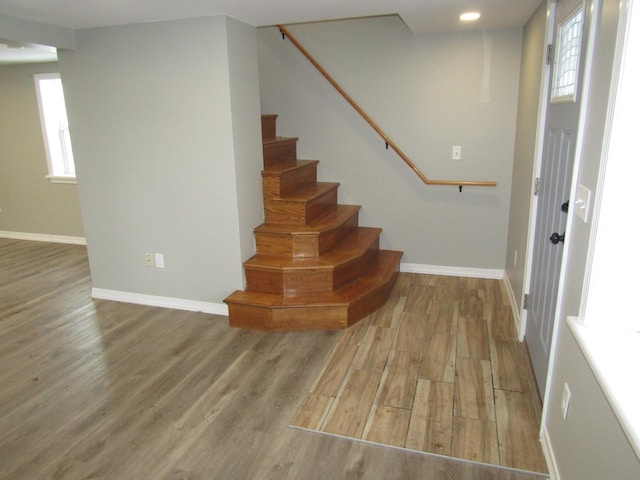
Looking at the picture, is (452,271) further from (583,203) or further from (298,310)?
(583,203)

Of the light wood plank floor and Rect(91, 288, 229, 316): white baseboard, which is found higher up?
Rect(91, 288, 229, 316): white baseboard

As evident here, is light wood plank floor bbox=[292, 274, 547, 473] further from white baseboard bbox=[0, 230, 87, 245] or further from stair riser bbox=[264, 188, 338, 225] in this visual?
white baseboard bbox=[0, 230, 87, 245]

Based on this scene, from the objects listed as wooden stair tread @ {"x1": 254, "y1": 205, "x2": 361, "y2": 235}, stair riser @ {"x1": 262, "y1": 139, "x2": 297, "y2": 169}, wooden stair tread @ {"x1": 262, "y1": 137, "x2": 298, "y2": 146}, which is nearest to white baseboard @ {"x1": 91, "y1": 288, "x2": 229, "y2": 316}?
wooden stair tread @ {"x1": 254, "y1": 205, "x2": 361, "y2": 235}

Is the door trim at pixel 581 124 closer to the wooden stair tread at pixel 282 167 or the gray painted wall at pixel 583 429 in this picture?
the gray painted wall at pixel 583 429

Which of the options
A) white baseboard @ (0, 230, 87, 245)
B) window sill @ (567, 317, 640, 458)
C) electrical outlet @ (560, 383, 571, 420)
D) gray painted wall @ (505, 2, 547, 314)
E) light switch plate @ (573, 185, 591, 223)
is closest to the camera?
window sill @ (567, 317, 640, 458)

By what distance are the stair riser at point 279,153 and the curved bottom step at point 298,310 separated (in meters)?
1.17

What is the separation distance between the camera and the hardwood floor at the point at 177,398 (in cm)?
194

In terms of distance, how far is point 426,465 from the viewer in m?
1.92

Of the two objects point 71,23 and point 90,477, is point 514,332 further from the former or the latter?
point 71,23

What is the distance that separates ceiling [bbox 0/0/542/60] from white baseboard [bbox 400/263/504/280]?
200 cm

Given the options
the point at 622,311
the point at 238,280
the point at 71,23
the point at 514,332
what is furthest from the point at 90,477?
the point at 71,23

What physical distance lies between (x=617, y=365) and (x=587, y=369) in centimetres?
16

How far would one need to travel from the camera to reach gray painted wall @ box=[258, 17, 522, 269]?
3.67 m

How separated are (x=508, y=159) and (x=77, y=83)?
11.0ft
